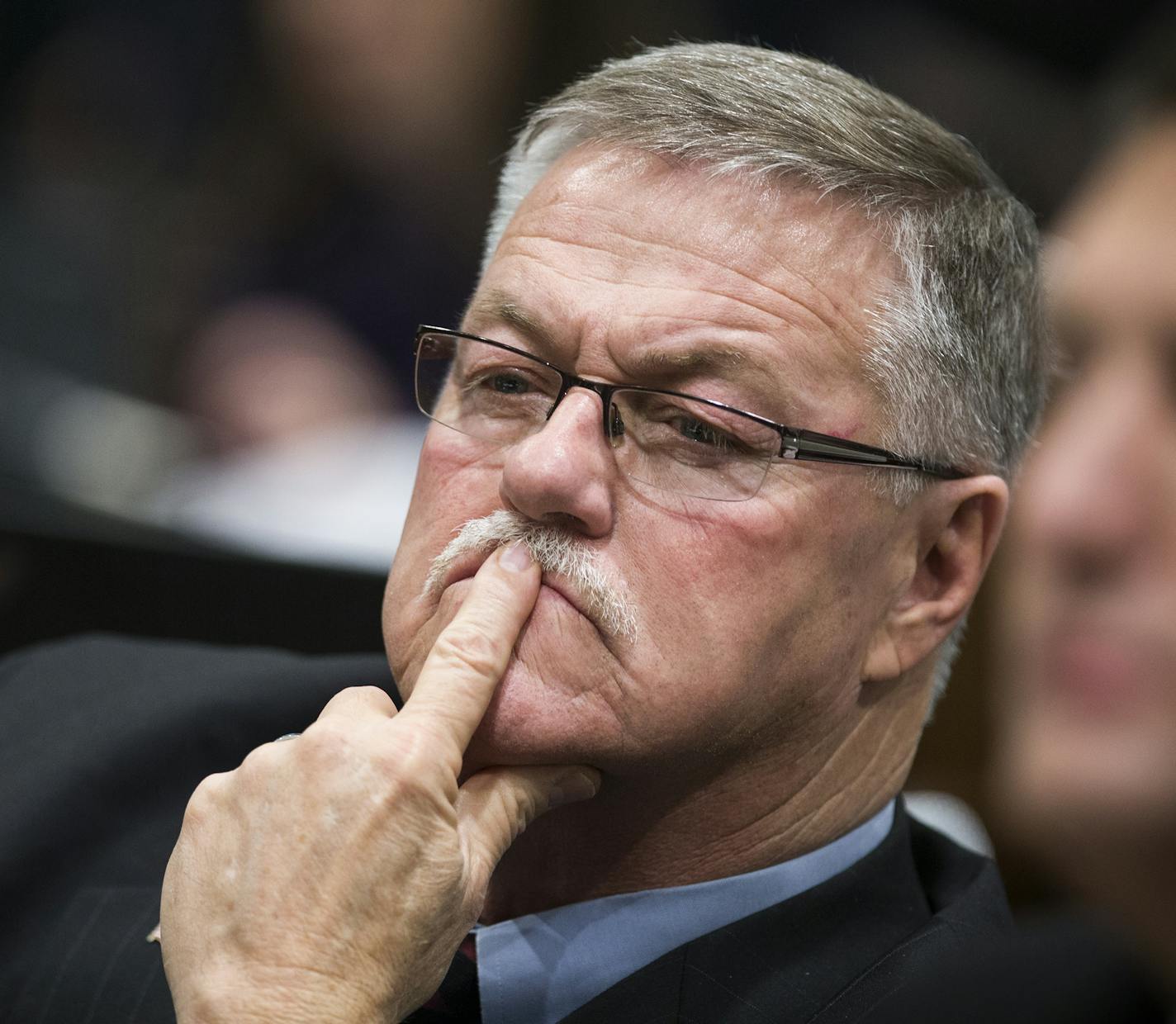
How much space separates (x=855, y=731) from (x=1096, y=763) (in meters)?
1.48

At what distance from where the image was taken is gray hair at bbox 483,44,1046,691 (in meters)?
2.09

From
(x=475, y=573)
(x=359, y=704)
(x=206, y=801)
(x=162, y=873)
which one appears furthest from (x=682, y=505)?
(x=162, y=873)

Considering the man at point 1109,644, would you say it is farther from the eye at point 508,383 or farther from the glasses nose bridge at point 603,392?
the eye at point 508,383

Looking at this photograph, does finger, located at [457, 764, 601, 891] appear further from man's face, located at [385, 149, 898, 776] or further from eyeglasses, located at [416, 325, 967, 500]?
eyeglasses, located at [416, 325, 967, 500]

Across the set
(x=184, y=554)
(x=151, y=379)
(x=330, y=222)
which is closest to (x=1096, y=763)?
(x=184, y=554)

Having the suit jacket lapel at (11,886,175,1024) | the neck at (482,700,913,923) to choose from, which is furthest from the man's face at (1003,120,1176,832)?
the suit jacket lapel at (11,886,175,1024)

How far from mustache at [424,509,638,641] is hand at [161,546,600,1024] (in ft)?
0.52

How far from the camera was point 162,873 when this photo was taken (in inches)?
89.4

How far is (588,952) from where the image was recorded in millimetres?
2033

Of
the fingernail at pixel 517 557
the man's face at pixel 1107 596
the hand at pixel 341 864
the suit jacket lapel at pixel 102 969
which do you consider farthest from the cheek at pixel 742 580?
the man's face at pixel 1107 596

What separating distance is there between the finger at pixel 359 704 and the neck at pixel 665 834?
1.14 feet

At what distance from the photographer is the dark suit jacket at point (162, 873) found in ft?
6.50

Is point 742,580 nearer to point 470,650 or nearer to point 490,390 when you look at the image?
point 470,650

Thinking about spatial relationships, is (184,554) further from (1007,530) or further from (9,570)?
(1007,530)
